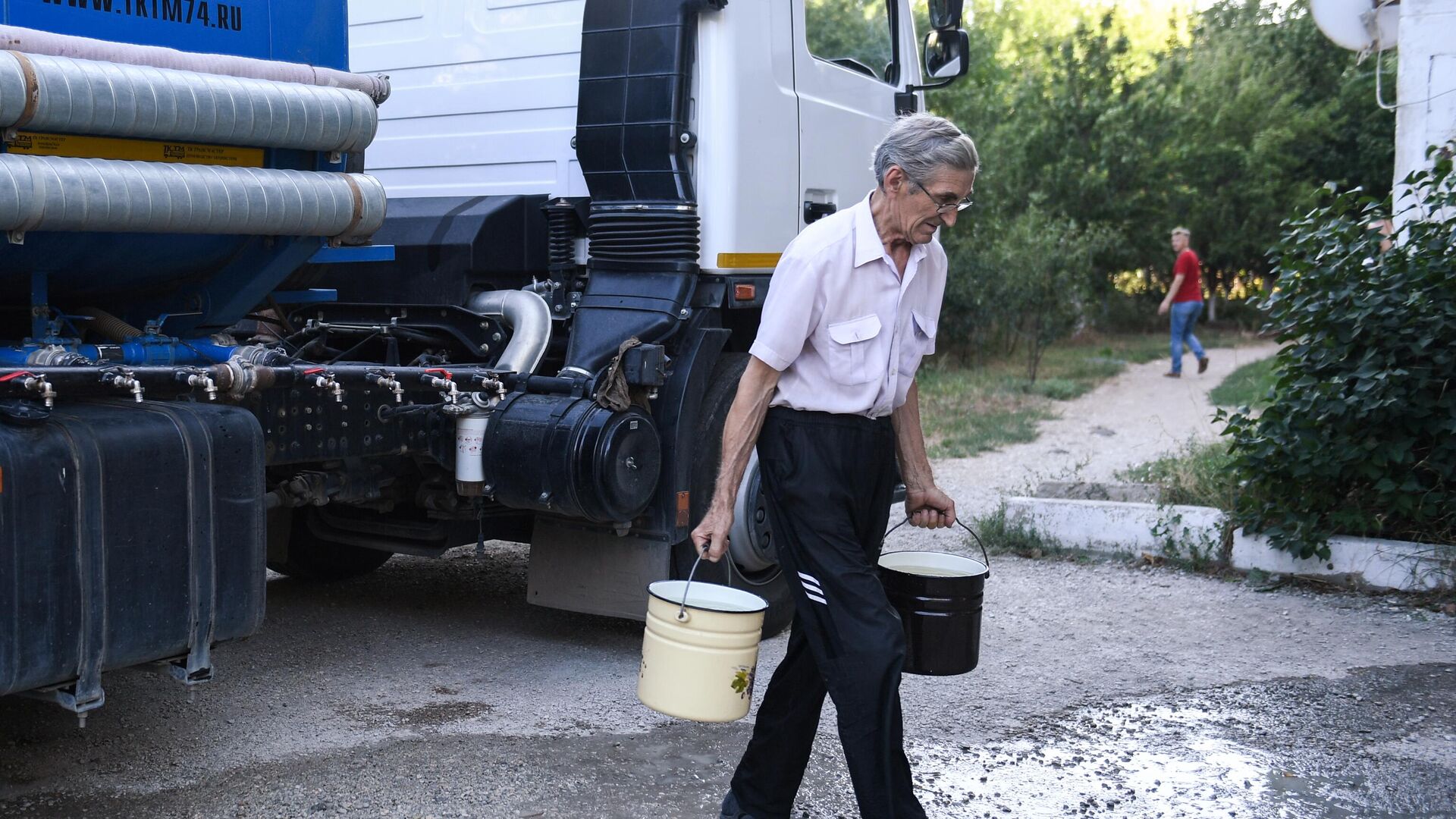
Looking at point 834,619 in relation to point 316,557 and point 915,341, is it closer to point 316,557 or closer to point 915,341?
point 915,341

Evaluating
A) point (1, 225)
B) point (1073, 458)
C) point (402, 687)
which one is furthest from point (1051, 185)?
point (1, 225)

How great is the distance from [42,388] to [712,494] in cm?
248

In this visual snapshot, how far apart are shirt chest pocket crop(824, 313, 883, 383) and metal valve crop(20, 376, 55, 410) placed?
184 centimetres

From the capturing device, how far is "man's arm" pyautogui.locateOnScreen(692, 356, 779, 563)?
320 cm

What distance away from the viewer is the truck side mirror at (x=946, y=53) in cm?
609

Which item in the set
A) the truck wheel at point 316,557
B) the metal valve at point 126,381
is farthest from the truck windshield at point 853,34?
the metal valve at point 126,381

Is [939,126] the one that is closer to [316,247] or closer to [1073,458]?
[316,247]

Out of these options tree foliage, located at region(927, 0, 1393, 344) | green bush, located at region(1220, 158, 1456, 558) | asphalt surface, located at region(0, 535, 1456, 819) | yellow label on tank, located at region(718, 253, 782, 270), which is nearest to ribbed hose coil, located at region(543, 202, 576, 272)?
yellow label on tank, located at region(718, 253, 782, 270)

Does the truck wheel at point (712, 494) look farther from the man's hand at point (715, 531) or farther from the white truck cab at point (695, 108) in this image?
the man's hand at point (715, 531)

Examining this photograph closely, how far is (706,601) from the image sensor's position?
326 centimetres

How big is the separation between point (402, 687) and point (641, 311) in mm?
1614

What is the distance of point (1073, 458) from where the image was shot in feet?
33.6

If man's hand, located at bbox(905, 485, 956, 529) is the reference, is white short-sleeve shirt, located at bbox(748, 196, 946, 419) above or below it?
above

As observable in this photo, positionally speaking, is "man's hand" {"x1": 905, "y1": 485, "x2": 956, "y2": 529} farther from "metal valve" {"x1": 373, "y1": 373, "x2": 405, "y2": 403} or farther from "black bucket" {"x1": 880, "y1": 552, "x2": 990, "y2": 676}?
"metal valve" {"x1": 373, "y1": 373, "x2": 405, "y2": 403}
